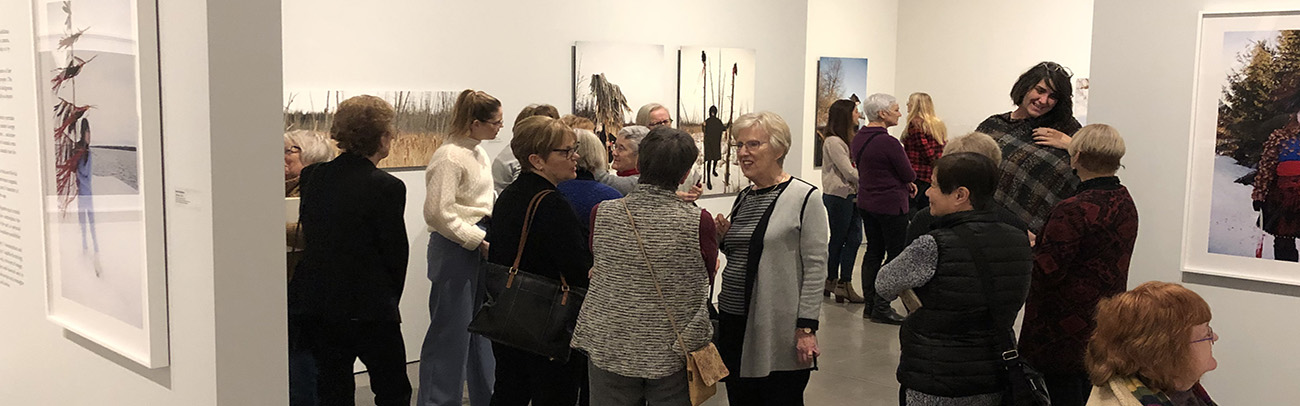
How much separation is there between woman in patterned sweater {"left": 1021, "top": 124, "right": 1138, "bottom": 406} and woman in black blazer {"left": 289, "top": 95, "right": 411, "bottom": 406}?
2446 millimetres

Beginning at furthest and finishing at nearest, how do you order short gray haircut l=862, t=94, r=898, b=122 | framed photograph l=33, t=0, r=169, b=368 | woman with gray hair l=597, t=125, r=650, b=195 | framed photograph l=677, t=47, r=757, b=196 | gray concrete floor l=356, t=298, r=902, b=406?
framed photograph l=677, t=47, r=757, b=196, short gray haircut l=862, t=94, r=898, b=122, gray concrete floor l=356, t=298, r=902, b=406, woman with gray hair l=597, t=125, r=650, b=195, framed photograph l=33, t=0, r=169, b=368

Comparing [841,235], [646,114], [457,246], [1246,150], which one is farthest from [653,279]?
[841,235]

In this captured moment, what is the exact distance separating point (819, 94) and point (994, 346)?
28.6 ft

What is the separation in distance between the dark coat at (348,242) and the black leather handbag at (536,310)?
1.61 ft

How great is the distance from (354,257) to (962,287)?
219 centimetres

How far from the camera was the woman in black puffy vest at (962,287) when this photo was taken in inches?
133

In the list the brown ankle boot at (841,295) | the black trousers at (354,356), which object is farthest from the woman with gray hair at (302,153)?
the brown ankle boot at (841,295)

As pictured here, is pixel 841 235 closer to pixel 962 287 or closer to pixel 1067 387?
pixel 1067 387

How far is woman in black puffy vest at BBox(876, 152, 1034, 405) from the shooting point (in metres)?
3.38

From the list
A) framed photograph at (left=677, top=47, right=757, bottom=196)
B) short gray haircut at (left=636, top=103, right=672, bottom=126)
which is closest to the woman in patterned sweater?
short gray haircut at (left=636, top=103, right=672, bottom=126)

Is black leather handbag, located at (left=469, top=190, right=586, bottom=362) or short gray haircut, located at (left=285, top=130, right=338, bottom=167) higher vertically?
short gray haircut, located at (left=285, top=130, right=338, bottom=167)

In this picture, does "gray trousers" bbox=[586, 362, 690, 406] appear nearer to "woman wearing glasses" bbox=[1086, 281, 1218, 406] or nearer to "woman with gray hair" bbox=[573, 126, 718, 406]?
"woman with gray hair" bbox=[573, 126, 718, 406]

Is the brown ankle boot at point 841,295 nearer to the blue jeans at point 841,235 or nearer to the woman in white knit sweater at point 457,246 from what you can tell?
the blue jeans at point 841,235

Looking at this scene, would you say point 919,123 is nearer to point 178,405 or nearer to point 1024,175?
point 1024,175
